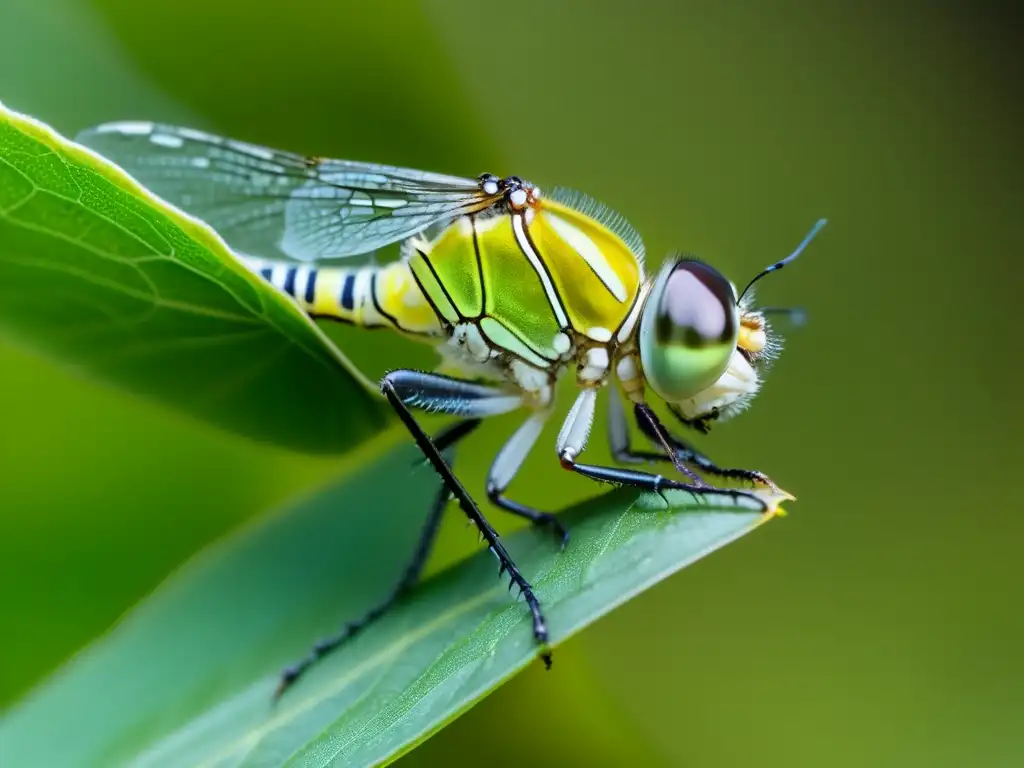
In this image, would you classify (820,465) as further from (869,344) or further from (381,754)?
(381,754)

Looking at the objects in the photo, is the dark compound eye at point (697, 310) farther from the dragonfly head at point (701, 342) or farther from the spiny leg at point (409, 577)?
the spiny leg at point (409, 577)

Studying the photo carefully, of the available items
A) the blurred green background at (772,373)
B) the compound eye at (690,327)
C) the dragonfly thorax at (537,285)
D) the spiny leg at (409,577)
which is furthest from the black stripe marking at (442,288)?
the compound eye at (690,327)

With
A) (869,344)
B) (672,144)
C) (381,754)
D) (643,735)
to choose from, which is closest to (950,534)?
(869,344)

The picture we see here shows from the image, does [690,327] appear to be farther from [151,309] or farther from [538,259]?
[151,309]

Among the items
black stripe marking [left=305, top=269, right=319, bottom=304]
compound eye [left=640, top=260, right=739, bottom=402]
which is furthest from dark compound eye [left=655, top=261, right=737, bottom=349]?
black stripe marking [left=305, top=269, right=319, bottom=304]

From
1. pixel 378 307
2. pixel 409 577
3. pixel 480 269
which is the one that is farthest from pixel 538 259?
pixel 409 577
